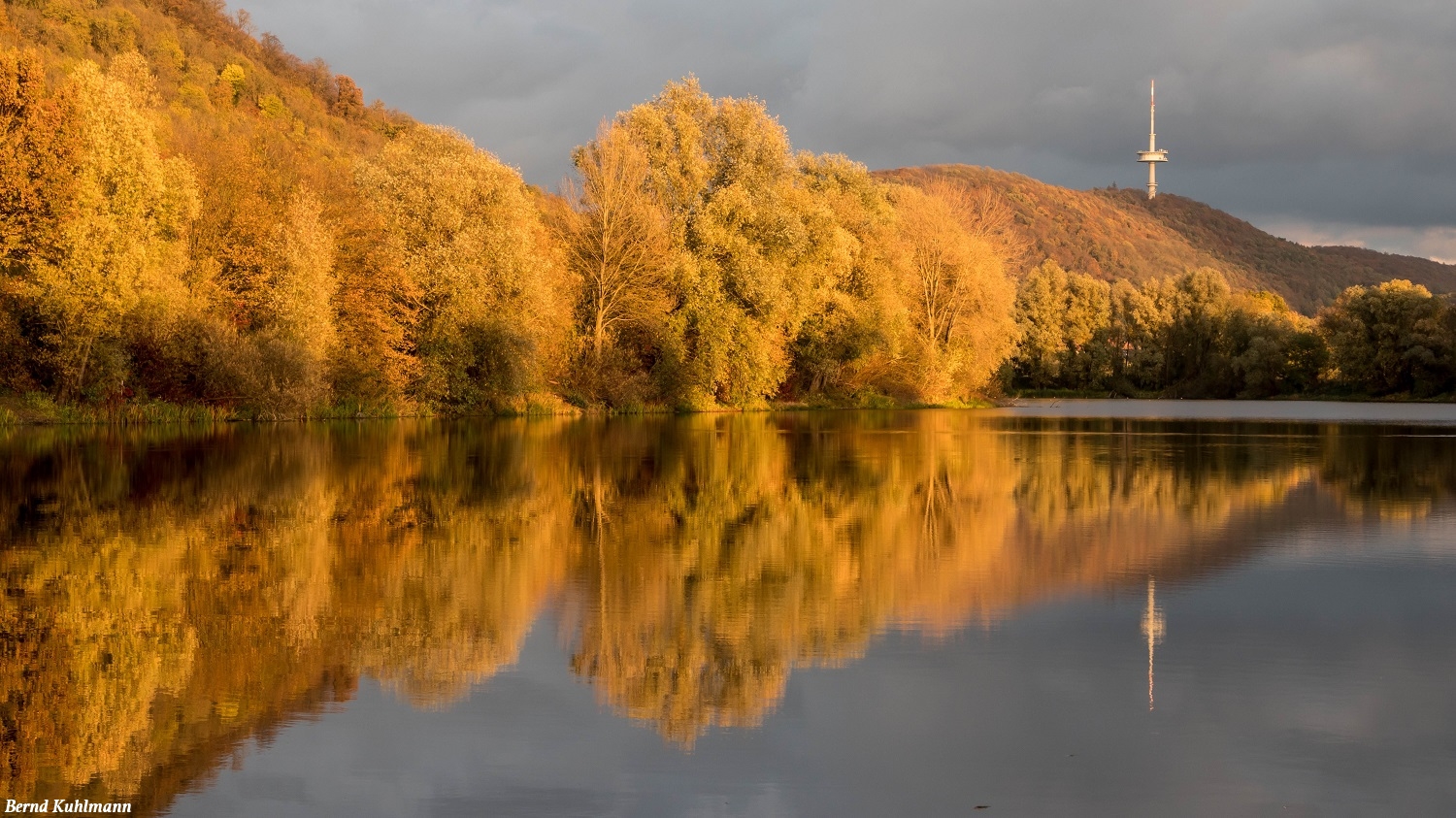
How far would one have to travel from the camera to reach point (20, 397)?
38719 millimetres

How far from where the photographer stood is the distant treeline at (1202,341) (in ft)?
332

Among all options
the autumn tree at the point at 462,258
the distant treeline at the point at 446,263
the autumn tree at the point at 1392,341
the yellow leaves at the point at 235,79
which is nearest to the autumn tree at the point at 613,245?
the distant treeline at the point at 446,263

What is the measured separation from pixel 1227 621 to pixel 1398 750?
11.3 feet

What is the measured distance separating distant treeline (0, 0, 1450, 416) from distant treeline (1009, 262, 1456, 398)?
125 feet

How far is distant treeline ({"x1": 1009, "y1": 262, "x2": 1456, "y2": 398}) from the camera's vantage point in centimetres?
10125

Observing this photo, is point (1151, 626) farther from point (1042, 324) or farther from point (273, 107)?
point (1042, 324)

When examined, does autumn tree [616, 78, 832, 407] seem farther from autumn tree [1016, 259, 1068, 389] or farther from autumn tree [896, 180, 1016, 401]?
autumn tree [1016, 259, 1068, 389]

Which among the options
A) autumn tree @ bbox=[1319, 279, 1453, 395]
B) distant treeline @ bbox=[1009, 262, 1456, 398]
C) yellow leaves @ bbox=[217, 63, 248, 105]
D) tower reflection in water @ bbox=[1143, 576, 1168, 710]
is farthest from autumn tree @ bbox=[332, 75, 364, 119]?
tower reflection in water @ bbox=[1143, 576, 1168, 710]

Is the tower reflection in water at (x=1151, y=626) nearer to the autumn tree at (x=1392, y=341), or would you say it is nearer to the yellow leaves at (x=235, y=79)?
the autumn tree at (x=1392, y=341)

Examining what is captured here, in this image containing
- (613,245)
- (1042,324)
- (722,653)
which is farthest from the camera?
(1042,324)

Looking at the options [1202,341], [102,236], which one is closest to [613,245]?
[102,236]

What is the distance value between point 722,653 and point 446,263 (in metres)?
41.2
